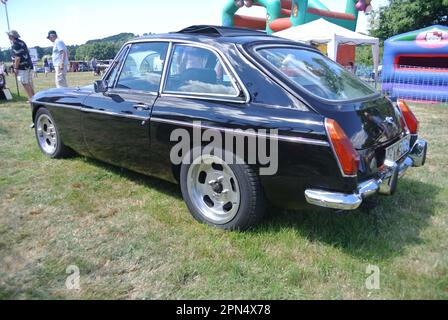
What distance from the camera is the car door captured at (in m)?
3.32

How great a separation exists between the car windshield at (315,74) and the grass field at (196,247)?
3.16 feet

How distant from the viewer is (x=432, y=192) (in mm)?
3689

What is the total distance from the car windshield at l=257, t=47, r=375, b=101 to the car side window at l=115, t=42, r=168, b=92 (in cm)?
101

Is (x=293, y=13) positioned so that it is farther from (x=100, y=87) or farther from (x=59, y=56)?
(x=100, y=87)

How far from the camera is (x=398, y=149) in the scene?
297 centimetres

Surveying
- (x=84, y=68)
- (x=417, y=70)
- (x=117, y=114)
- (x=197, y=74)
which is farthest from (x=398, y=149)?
(x=84, y=68)

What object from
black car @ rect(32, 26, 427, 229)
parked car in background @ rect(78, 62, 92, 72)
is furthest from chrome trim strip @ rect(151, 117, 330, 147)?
parked car in background @ rect(78, 62, 92, 72)

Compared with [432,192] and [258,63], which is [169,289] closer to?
[258,63]

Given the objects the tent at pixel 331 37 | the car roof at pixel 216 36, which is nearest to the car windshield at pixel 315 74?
the car roof at pixel 216 36

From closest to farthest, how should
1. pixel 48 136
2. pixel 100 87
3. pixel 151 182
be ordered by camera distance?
pixel 100 87, pixel 151 182, pixel 48 136

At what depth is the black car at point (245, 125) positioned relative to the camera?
95.5 inches

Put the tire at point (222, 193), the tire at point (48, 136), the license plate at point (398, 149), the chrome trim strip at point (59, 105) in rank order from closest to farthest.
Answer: the tire at point (222, 193) → the license plate at point (398, 149) → the chrome trim strip at point (59, 105) → the tire at point (48, 136)

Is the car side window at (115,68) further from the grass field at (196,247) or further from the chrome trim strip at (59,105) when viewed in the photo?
the grass field at (196,247)

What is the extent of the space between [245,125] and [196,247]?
977 mm
